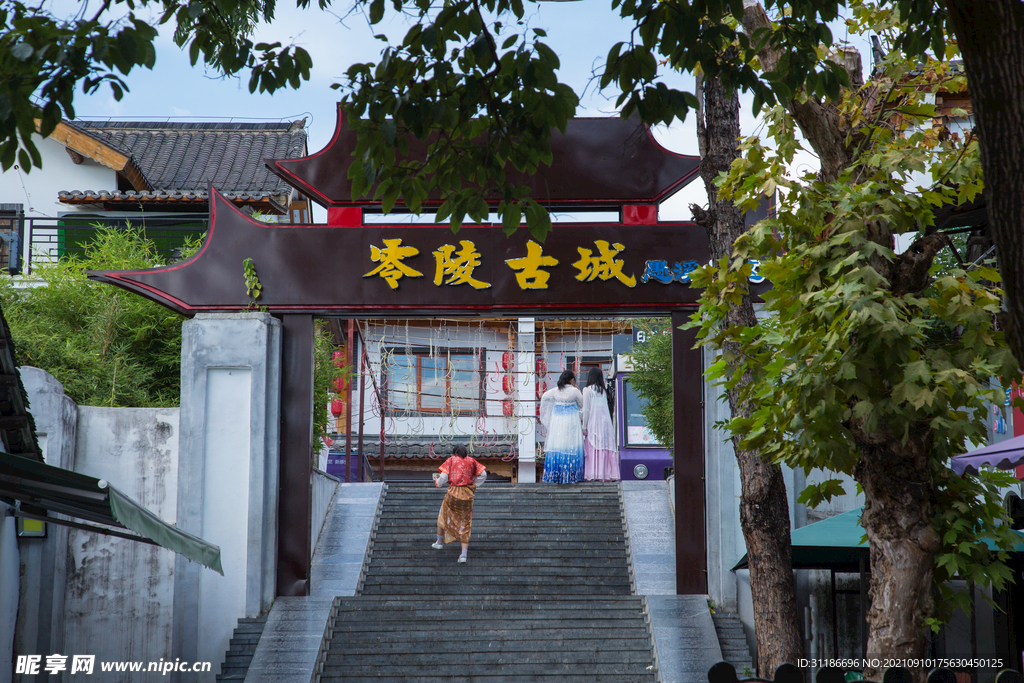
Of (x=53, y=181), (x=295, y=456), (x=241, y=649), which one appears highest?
(x=53, y=181)

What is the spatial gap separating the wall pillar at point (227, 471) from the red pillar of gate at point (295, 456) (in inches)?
4.4

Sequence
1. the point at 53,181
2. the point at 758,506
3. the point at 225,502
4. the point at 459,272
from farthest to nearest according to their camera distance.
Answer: the point at 53,181 < the point at 459,272 < the point at 225,502 < the point at 758,506

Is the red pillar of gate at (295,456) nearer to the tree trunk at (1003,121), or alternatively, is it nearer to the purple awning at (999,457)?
the purple awning at (999,457)

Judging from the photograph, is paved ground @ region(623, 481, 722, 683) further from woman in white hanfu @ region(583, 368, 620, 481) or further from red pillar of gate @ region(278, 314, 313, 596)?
red pillar of gate @ region(278, 314, 313, 596)

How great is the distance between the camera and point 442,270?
893cm

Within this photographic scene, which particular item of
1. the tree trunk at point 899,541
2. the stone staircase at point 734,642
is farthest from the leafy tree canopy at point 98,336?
the tree trunk at point 899,541

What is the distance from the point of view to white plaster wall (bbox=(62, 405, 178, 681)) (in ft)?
26.2

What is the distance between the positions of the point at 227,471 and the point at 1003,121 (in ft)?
24.0

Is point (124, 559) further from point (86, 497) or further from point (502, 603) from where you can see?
point (86, 497)

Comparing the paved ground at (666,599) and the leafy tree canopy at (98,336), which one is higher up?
the leafy tree canopy at (98,336)

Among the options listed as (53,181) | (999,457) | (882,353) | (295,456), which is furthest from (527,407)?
(882,353)

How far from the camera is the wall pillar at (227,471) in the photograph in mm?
8188

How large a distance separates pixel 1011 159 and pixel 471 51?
2752 millimetres

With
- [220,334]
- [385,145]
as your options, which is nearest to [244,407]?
[220,334]
